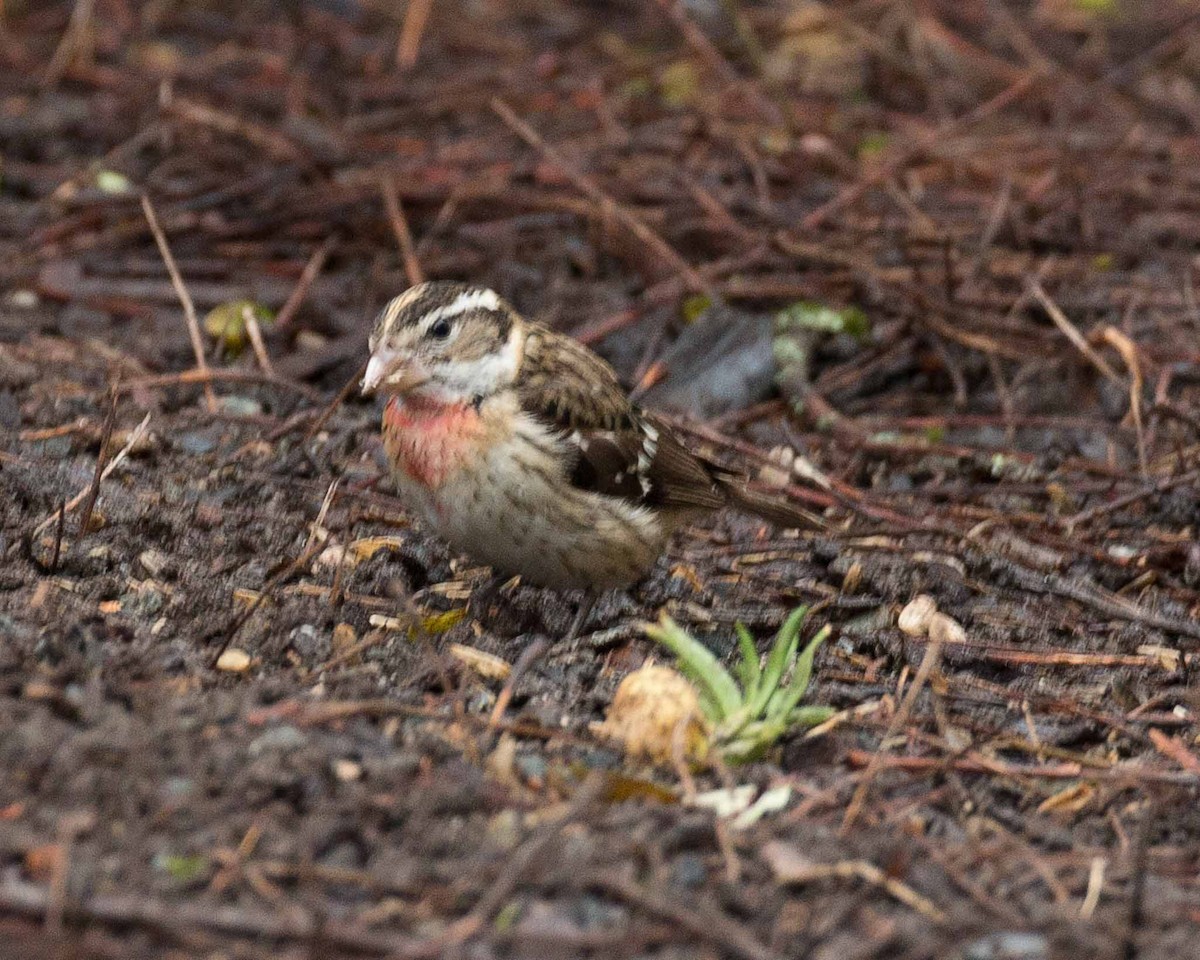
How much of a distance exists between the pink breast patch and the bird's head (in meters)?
0.04

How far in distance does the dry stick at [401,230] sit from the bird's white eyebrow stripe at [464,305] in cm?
191

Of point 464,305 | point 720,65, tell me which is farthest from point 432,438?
point 720,65

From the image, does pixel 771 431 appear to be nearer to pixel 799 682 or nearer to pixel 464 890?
pixel 799 682

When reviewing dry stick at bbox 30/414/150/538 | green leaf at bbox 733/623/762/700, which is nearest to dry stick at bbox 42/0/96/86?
dry stick at bbox 30/414/150/538

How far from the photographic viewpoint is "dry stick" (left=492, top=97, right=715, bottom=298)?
7164 mm

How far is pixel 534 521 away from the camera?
187 inches

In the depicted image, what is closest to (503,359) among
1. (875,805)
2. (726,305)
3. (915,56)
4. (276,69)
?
(875,805)

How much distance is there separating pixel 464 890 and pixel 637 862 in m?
0.36

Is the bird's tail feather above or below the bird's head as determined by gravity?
below

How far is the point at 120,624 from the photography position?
439 centimetres

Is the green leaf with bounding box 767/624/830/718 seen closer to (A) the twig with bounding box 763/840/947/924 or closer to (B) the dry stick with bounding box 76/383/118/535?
(A) the twig with bounding box 763/840/947/924

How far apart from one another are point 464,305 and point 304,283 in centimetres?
230

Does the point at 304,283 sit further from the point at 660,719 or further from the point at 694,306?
the point at 660,719

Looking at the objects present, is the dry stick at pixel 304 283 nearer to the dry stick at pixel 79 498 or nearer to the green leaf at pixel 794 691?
the dry stick at pixel 79 498
